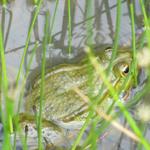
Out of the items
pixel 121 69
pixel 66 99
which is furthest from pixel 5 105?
pixel 121 69

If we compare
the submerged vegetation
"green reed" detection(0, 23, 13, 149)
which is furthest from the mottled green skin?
"green reed" detection(0, 23, 13, 149)

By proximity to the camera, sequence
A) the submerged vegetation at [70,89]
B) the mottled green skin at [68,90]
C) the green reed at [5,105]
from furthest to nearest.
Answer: the mottled green skin at [68,90]
the submerged vegetation at [70,89]
the green reed at [5,105]

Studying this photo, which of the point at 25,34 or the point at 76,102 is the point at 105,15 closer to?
the point at 25,34

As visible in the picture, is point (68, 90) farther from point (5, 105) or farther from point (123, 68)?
point (5, 105)

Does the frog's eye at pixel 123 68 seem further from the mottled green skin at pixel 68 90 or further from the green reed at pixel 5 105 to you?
the green reed at pixel 5 105

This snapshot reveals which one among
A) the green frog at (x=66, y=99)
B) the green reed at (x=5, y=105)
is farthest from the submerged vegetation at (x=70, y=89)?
the green reed at (x=5, y=105)

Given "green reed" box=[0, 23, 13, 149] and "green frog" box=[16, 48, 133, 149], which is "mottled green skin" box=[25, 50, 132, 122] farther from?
"green reed" box=[0, 23, 13, 149]

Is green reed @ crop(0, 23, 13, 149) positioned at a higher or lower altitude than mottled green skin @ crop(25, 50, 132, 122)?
higher

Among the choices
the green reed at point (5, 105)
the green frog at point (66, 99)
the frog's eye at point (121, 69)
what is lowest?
the green frog at point (66, 99)
